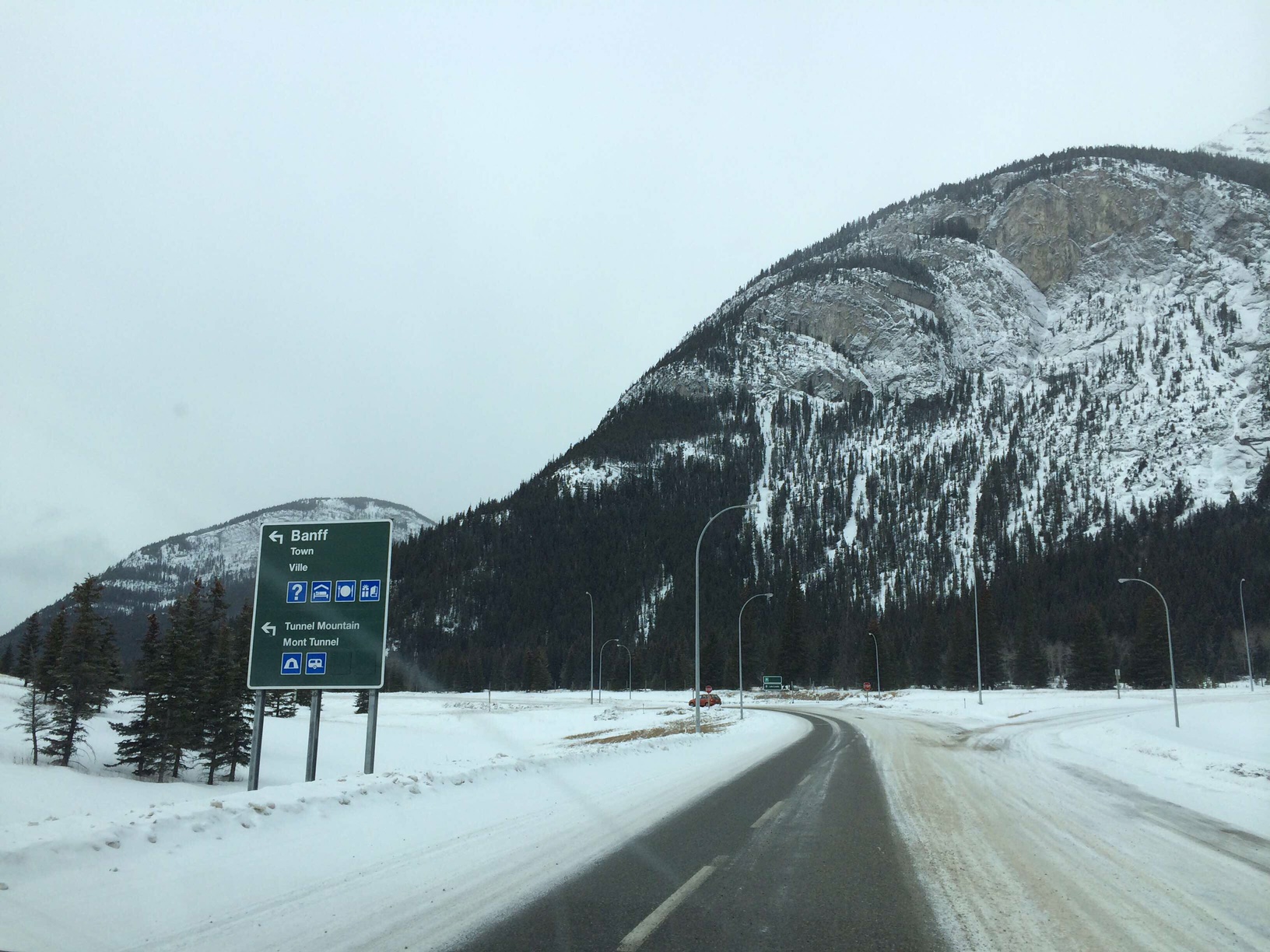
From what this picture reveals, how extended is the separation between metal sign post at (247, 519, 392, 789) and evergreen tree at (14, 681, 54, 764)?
1260 inches

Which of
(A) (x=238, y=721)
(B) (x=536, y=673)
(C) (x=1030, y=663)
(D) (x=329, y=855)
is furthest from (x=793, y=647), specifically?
(D) (x=329, y=855)

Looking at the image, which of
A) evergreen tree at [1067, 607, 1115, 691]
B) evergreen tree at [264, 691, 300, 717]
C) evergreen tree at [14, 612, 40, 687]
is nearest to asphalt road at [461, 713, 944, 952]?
evergreen tree at [264, 691, 300, 717]

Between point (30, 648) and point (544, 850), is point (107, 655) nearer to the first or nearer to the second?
point (544, 850)

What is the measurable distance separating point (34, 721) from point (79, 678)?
258 centimetres

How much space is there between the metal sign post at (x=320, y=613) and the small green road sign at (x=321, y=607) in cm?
2

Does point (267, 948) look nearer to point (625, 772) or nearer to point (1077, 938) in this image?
point (1077, 938)

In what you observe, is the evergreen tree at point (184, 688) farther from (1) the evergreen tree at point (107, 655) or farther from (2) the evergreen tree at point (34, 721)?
(2) the evergreen tree at point (34, 721)

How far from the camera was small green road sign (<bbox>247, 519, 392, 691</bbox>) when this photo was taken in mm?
16141

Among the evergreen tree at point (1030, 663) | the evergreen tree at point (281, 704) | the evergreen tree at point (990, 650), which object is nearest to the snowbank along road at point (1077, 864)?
the evergreen tree at point (281, 704)

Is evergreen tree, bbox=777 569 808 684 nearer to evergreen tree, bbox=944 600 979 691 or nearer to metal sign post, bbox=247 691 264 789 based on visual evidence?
evergreen tree, bbox=944 600 979 691

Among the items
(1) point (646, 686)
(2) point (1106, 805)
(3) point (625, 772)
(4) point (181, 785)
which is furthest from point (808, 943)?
(1) point (646, 686)

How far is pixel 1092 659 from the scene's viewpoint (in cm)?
9150

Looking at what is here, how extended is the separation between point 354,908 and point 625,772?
12694 millimetres

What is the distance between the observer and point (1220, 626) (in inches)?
4471
